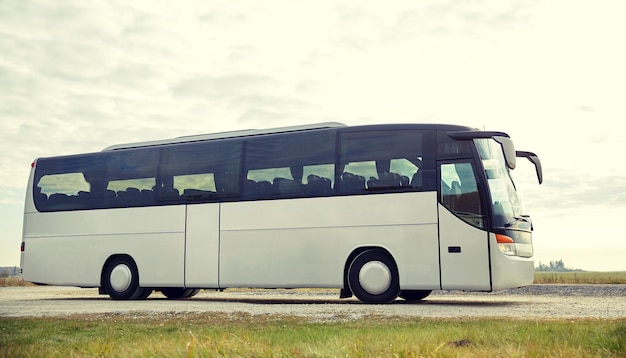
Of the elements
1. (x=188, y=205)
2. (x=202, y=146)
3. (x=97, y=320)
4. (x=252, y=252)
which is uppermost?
(x=202, y=146)

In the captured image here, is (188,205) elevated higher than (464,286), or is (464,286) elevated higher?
(188,205)

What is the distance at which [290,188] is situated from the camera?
15969 mm

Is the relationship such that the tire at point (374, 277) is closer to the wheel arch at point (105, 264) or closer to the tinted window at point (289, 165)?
the tinted window at point (289, 165)

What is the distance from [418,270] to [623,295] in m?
7.16

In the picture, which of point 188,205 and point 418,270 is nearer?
point 418,270

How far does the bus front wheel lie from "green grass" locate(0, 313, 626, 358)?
224 inches

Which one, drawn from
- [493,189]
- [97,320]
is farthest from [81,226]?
[493,189]

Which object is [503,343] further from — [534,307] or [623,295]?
[623,295]

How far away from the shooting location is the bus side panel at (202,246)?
1712cm

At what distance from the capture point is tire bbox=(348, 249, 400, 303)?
48.6 feet

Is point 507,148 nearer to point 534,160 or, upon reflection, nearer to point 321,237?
point 534,160

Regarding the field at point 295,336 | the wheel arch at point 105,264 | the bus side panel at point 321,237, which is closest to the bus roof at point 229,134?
the bus side panel at point 321,237

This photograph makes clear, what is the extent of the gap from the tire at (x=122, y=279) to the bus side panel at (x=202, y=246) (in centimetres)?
172

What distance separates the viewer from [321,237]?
15.6 m
